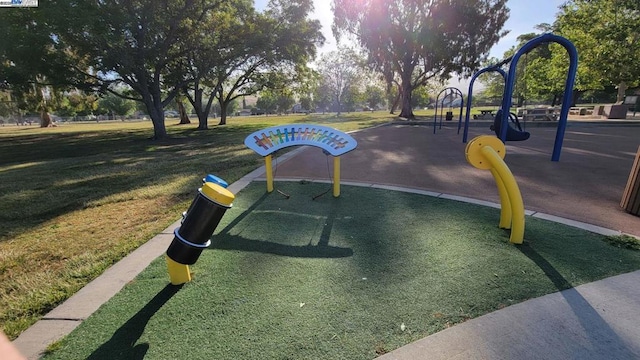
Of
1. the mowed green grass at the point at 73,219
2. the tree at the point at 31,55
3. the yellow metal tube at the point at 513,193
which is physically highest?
the tree at the point at 31,55

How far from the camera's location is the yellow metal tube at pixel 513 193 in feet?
10.1

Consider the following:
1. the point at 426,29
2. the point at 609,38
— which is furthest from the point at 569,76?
the point at 426,29

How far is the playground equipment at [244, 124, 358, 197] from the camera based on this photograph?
15.8 ft

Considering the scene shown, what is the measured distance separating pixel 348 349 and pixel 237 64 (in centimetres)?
2396

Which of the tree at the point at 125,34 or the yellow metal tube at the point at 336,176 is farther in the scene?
the tree at the point at 125,34

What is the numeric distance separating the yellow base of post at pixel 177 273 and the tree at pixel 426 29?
26.9m

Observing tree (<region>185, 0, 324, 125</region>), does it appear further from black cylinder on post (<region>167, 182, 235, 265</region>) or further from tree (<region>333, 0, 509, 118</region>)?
black cylinder on post (<region>167, 182, 235, 265</region>)

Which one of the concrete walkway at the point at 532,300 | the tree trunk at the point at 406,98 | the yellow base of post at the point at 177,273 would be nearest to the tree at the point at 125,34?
the concrete walkway at the point at 532,300

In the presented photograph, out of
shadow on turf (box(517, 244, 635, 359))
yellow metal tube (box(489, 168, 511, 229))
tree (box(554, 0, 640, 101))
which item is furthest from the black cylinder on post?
tree (box(554, 0, 640, 101))

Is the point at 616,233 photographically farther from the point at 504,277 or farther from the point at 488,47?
the point at 488,47

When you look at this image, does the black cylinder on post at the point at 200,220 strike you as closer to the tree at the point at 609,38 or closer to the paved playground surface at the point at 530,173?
the paved playground surface at the point at 530,173

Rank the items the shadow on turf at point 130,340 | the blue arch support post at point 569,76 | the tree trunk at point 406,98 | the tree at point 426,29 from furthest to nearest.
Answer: the tree trunk at point 406,98 → the tree at point 426,29 → the blue arch support post at point 569,76 → the shadow on turf at point 130,340

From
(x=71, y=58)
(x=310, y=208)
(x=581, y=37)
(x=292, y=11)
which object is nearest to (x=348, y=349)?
(x=310, y=208)

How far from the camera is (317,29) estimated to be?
72.4 feet
